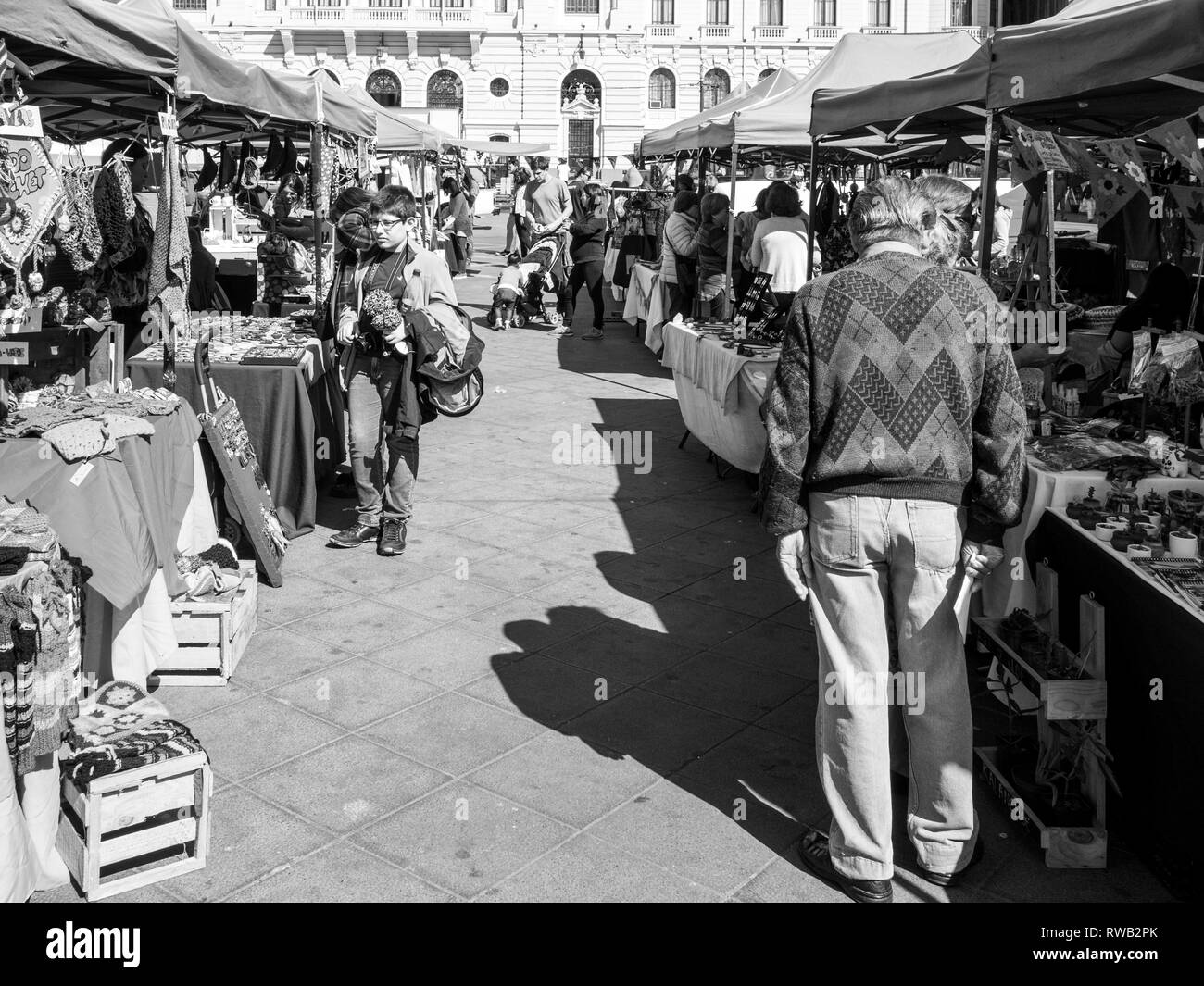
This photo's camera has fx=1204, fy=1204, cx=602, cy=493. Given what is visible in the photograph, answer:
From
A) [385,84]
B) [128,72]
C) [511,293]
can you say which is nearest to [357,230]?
[128,72]

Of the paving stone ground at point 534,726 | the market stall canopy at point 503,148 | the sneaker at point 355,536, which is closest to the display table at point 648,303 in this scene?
the paving stone ground at point 534,726

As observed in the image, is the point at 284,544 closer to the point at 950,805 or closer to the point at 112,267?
the point at 112,267

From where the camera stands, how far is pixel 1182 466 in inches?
163

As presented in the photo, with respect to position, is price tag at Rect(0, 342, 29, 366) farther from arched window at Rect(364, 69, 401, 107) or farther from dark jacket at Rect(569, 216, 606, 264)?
arched window at Rect(364, 69, 401, 107)

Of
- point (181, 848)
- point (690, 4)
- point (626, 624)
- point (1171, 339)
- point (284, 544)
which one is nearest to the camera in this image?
point (181, 848)

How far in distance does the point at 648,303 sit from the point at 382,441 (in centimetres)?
817

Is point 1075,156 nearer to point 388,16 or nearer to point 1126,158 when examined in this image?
point 1126,158

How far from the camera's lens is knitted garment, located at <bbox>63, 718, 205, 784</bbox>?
319 centimetres

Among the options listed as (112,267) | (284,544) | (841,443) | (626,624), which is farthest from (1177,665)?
(112,267)

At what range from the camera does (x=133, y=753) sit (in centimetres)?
326

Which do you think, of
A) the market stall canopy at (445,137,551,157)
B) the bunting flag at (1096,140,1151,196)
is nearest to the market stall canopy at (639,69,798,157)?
the bunting flag at (1096,140,1151,196)

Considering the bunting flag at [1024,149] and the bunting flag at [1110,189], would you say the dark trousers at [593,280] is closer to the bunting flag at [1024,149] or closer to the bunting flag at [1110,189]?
the bunting flag at [1110,189]

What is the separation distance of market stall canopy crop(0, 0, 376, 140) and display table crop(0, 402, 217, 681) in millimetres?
1421

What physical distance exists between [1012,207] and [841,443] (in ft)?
51.3
